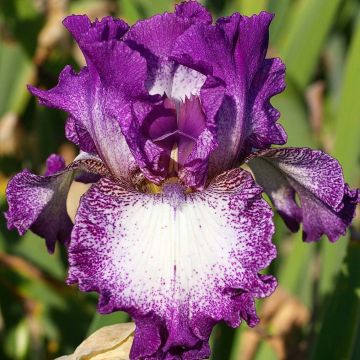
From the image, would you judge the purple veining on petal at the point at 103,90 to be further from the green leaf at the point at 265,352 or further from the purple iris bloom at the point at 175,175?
the green leaf at the point at 265,352

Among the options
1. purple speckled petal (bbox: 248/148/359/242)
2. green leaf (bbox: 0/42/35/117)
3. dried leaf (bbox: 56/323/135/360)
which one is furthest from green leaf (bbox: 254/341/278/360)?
green leaf (bbox: 0/42/35/117)

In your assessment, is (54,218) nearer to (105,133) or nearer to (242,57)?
(105,133)

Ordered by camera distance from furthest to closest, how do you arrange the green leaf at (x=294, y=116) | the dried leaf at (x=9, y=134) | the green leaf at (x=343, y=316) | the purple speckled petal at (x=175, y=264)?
1. the dried leaf at (x=9, y=134)
2. the green leaf at (x=294, y=116)
3. the green leaf at (x=343, y=316)
4. the purple speckled petal at (x=175, y=264)

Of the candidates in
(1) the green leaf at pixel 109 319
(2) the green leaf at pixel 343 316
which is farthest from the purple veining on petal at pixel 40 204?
(2) the green leaf at pixel 343 316

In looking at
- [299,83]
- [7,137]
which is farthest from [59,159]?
[7,137]

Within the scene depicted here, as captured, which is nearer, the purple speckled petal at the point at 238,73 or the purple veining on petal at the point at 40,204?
the purple speckled petal at the point at 238,73
